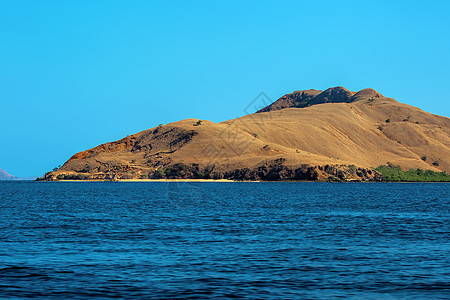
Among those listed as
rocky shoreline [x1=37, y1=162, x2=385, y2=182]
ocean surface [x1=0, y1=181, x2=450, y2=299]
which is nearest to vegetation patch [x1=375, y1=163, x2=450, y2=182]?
rocky shoreline [x1=37, y1=162, x2=385, y2=182]

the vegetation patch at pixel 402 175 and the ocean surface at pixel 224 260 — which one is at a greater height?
the vegetation patch at pixel 402 175

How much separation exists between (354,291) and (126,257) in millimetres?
10968

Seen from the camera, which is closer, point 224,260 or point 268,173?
point 224,260

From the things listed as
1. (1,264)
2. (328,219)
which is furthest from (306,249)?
(328,219)

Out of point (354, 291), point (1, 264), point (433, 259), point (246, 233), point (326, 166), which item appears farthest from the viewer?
point (326, 166)

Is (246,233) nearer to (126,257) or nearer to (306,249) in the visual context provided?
(306,249)

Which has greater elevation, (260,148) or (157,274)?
(260,148)

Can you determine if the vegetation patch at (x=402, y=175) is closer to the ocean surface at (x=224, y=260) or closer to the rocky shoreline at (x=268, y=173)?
the rocky shoreline at (x=268, y=173)

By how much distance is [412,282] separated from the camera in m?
19.3

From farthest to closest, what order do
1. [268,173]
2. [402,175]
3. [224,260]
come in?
1. [402,175]
2. [268,173]
3. [224,260]

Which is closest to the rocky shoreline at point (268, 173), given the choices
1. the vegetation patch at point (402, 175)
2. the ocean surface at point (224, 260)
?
the vegetation patch at point (402, 175)

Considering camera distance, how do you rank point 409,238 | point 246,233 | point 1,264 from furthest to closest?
point 246,233 < point 409,238 < point 1,264

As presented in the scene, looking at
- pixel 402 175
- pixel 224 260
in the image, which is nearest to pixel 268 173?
pixel 402 175

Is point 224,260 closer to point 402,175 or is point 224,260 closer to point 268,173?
point 268,173
